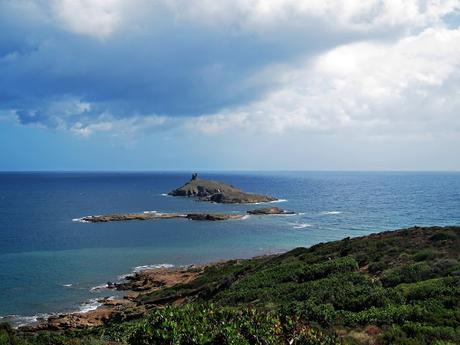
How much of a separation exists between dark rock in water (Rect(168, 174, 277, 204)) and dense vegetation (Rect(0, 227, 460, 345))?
372 feet

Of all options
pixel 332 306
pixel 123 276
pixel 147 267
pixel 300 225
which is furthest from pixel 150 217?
pixel 332 306

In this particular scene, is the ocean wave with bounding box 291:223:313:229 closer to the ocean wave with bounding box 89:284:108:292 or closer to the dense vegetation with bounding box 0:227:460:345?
the dense vegetation with bounding box 0:227:460:345

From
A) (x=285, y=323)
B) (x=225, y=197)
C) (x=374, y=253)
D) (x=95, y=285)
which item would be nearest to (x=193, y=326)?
(x=285, y=323)

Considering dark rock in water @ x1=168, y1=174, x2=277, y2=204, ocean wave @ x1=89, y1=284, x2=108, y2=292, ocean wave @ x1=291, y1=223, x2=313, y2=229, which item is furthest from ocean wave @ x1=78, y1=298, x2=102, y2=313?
dark rock in water @ x1=168, y1=174, x2=277, y2=204

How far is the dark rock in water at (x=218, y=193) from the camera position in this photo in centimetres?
15525

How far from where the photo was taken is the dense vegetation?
13.1 m

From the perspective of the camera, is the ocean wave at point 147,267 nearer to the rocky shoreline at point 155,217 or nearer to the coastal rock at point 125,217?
the rocky shoreline at point 155,217

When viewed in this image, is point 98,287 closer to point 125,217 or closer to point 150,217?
point 150,217

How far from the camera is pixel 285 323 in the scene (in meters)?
13.8

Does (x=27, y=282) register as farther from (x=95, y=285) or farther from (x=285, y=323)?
(x=285, y=323)

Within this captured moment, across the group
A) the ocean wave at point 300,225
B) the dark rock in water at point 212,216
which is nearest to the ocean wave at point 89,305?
the ocean wave at point 300,225

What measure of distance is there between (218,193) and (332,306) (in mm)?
142665

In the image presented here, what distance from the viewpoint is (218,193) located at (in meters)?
163

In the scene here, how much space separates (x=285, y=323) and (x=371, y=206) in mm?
128191
